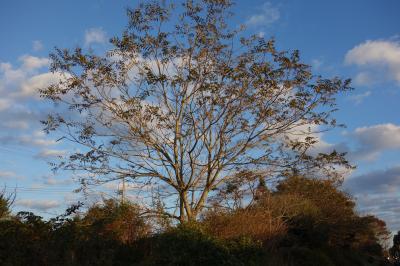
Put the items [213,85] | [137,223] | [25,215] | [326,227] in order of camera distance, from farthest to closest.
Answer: [326,227] → [213,85] → [137,223] → [25,215]

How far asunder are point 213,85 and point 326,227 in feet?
44.7

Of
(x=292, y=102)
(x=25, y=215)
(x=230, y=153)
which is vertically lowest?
(x=25, y=215)

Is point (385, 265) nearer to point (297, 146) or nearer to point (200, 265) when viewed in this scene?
point (297, 146)

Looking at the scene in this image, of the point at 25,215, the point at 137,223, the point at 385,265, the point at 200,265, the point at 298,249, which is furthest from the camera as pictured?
the point at 385,265

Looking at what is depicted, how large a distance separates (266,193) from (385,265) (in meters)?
21.4

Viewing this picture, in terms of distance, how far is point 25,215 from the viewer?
13461 millimetres

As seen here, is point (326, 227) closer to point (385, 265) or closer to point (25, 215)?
A: point (385, 265)

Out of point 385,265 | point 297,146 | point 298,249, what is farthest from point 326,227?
point 385,265

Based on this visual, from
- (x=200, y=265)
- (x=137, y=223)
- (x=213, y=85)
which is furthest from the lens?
(x=213, y=85)

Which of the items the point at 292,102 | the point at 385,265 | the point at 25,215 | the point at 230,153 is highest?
the point at 292,102

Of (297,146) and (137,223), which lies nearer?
(137,223)

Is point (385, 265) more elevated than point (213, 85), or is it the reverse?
point (213, 85)

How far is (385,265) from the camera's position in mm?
36750

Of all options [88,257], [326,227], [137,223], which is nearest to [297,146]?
[137,223]
